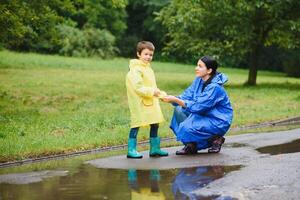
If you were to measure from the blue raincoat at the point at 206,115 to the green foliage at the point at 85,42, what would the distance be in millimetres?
41640

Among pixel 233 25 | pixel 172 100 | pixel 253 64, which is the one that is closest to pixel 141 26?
pixel 253 64

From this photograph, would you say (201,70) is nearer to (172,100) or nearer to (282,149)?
(172,100)

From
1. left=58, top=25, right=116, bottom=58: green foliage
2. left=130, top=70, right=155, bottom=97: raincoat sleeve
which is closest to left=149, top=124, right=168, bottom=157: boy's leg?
left=130, top=70, right=155, bottom=97: raincoat sleeve

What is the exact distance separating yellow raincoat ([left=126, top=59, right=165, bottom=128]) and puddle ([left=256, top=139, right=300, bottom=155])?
5.97ft

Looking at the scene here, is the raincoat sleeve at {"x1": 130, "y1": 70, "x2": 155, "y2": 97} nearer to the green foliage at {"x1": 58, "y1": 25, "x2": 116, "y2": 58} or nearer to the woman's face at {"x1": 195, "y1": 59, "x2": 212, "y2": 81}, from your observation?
the woman's face at {"x1": 195, "y1": 59, "x2": 212, "y2": 81}

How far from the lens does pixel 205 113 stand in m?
9.88

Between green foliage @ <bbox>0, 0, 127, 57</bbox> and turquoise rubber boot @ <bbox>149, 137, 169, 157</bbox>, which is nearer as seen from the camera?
turquoise rubber boot @ <bbox>149, 137, 169, 157</bbox>

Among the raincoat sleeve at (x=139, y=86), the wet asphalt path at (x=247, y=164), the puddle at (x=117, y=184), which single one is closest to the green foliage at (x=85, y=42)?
the wet asphalt path at (x=247, y=164)

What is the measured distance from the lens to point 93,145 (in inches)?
443

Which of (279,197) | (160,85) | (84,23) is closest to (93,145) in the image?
(279,197)

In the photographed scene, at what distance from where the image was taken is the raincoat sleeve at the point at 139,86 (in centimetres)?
936

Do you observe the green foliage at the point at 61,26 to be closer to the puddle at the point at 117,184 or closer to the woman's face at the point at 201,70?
the woman's face at the point at 201,70

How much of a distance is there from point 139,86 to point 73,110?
320 inches

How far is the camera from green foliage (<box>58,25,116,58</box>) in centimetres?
5161
